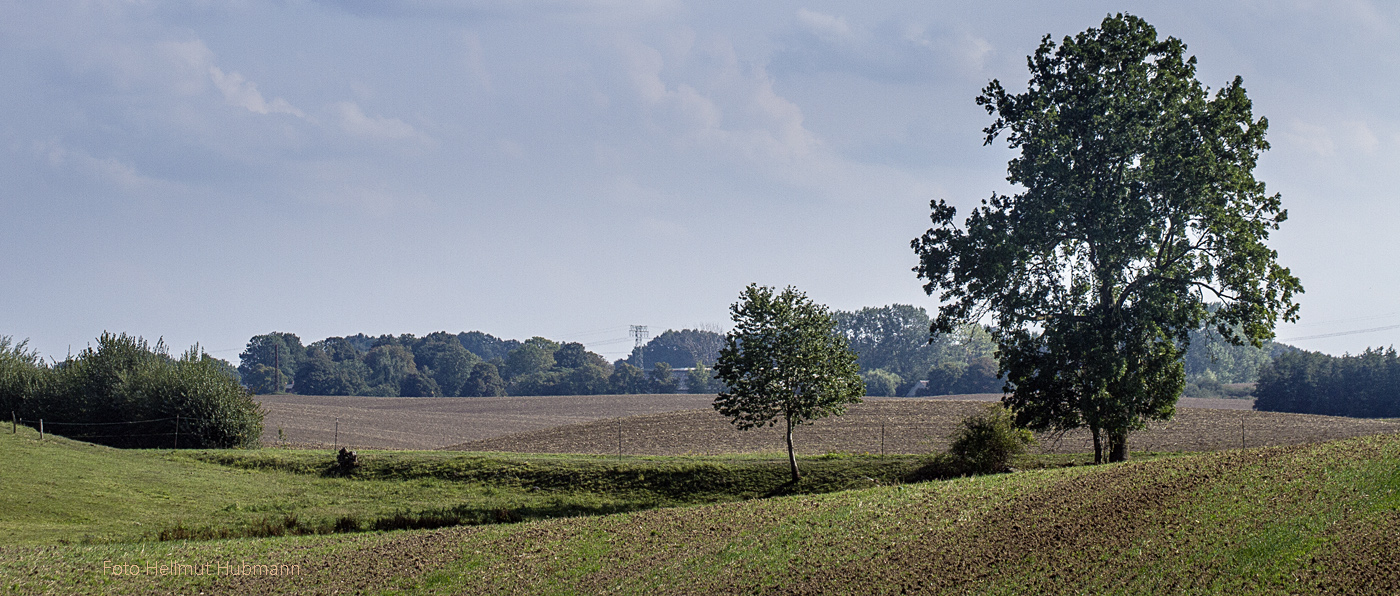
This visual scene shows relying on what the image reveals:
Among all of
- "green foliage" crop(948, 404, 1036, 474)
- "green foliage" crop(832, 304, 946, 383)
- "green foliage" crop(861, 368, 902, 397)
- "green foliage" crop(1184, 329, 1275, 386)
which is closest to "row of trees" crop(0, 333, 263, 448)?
"green foliage" crop(948, 404, 1036, 474)

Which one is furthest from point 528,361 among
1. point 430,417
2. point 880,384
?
point 430,417

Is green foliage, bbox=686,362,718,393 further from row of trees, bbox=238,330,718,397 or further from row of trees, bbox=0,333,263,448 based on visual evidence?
row of trees, bbox=0,333,263,448

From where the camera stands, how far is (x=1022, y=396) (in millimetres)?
34500

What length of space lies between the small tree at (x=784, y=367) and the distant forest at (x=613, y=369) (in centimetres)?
10867

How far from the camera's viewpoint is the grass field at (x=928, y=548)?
14.0 metres

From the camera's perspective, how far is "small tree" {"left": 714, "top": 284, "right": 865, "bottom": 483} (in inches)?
1401

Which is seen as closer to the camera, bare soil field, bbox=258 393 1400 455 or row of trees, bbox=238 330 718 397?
bare soil field, bbox=258 393 1400 455

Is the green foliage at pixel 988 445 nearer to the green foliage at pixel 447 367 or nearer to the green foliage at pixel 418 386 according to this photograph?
the green foliage at pixel 418 386

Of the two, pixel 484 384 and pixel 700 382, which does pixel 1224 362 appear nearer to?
pixel 700 382

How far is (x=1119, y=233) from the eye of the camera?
31.6 meters

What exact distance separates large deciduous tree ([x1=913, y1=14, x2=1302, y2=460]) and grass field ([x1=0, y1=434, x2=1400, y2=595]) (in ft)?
29.2

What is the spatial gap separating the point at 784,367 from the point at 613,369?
5689 inches

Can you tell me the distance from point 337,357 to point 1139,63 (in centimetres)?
19099

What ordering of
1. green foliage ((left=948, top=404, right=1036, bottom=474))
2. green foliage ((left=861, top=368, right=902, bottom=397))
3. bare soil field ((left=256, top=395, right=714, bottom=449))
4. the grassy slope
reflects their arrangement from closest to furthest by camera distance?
the grassy slope → green foliage ((left=948, top=404, right=1036, bottom=474)) → bare soil field ((left=256, top=395, right=714, bottom=449)) → green foliage ((left=861, top=368, right=902, bottom=397))
